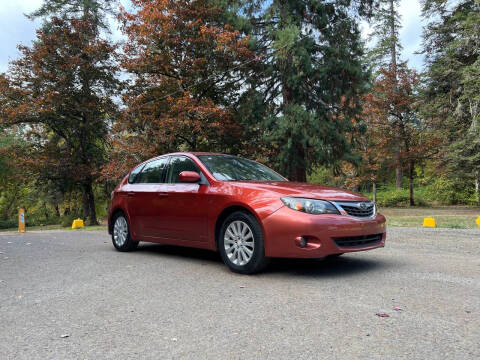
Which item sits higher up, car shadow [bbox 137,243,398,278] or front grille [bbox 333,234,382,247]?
front grille [bbox 333,234,382,247]

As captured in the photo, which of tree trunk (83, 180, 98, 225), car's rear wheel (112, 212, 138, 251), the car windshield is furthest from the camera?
tree trunk (83, 180, 98, 225)

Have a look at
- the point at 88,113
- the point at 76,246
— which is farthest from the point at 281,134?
the point at 88,113

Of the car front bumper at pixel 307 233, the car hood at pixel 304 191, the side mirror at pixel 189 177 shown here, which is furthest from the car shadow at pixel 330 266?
the side mirror at pixel 189 177

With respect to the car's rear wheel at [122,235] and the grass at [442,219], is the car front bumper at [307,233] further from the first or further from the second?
the grass at [442,219]

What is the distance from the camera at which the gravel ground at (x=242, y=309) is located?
2.87 meters

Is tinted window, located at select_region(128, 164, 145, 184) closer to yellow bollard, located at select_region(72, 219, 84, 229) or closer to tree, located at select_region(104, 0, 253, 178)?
tree, located at select_region(104, 0, 253, 178)

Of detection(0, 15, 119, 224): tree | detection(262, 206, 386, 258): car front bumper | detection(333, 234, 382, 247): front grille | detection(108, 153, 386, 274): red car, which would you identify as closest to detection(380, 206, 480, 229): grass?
detection(333, 234, 382, 247): front grille

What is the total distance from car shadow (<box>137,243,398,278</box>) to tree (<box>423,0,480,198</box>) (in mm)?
17117

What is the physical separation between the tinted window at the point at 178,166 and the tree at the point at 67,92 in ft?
52.5

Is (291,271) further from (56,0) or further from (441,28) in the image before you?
(56,0)

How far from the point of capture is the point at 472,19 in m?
21.7

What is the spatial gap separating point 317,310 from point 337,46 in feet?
49.0

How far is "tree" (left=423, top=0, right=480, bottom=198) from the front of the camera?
69.2 feet

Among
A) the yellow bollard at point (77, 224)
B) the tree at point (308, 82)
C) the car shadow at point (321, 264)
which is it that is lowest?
the yellow bollard at point (77, 224)
